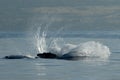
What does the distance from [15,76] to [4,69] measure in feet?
16.8

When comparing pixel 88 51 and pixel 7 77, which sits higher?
pixel 88 51

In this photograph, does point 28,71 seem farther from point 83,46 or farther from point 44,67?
point 83,46

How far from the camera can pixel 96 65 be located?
47438mm

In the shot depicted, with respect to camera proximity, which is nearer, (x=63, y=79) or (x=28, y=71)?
(x=63, y=79)

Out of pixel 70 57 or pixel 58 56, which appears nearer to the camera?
pixel 70 57

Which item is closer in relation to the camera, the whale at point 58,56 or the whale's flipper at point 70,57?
the whale's flipper at point 70,57

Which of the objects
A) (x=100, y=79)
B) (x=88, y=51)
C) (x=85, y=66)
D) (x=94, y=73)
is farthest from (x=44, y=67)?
(x=88, y=51)

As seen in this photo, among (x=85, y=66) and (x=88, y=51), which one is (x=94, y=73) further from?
(x=88, y=51)

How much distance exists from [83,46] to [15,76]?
75.3 feet

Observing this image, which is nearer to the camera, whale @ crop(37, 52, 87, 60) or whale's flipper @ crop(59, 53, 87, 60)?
whale's flipper @ crop(59, 53, 87, 60)

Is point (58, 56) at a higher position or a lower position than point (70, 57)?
higher

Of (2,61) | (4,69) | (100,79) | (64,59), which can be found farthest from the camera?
(64,59)

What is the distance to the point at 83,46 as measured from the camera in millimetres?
60812

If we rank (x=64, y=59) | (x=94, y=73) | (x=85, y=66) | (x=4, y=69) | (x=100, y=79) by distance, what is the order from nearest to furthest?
(x=100, y=79)
(x=94, y=73)
(x=4, y=69)
(x=85, y=66)
(x=64, y=59)
